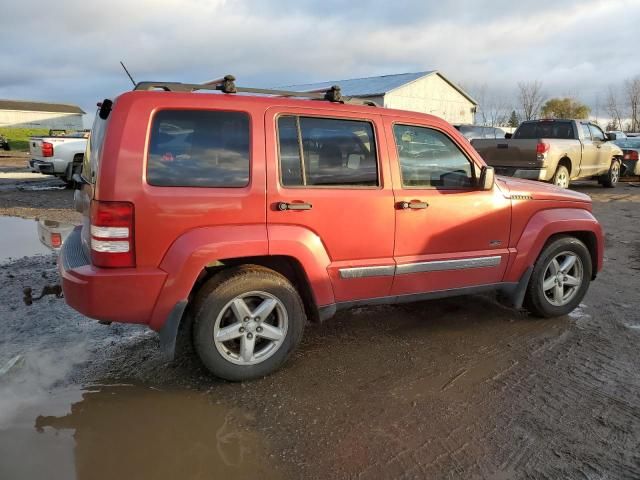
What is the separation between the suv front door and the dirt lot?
58cm

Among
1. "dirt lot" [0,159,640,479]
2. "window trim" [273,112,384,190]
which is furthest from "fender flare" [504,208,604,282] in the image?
"window trim" [273,112,384,190]

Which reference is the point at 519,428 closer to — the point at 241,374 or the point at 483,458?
the point at 483,458

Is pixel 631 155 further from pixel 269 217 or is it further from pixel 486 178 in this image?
pixel 269 217

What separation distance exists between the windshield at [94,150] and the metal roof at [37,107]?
271 ft

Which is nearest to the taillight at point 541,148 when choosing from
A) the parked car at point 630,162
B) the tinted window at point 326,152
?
the parked car at point 630,162

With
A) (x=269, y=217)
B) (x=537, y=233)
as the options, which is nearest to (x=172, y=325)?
(x=269, y=217)

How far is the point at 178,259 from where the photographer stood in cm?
307

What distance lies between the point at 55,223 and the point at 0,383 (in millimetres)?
5755

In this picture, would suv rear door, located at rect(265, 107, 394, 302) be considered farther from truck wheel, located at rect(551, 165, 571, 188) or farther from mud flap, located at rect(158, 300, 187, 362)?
truck wheel, located at rect(551, 165, 571, 188)

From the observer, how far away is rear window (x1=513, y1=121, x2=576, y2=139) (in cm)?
1286

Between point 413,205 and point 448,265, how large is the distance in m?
0.62

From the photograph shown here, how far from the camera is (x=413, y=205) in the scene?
375cm

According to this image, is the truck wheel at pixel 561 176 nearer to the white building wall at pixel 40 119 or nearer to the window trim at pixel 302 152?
the window trim at pixel 302 152

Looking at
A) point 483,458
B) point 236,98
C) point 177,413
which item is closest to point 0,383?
point 177,413
